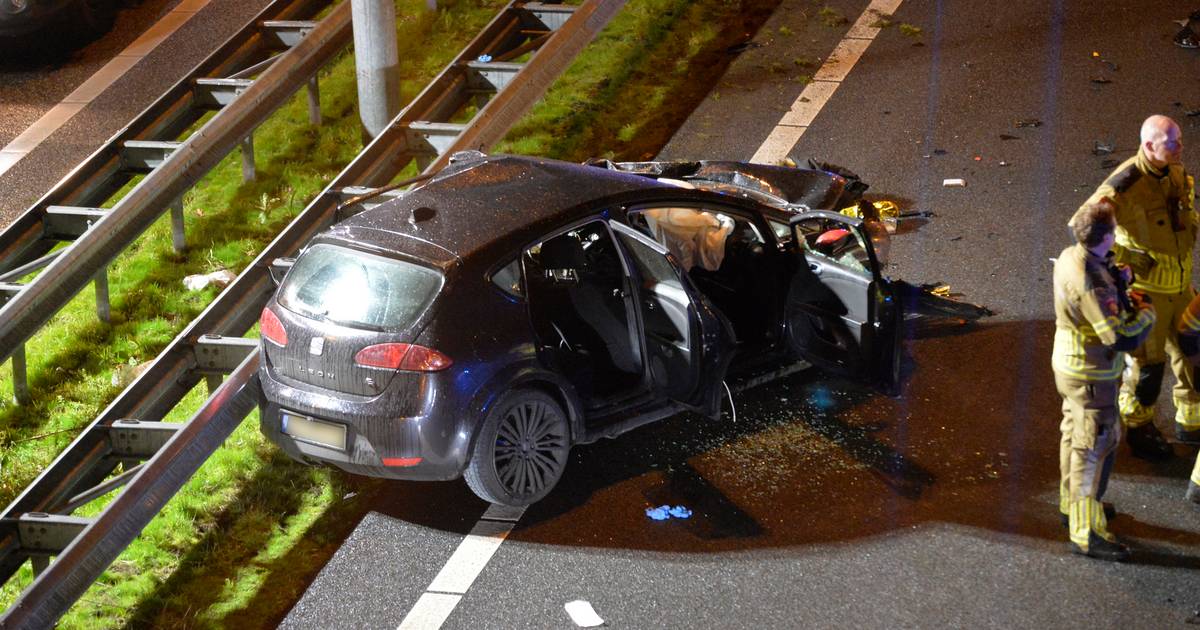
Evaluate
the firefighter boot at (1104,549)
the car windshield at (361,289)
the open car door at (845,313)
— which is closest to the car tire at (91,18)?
the car windshield at (361,289)

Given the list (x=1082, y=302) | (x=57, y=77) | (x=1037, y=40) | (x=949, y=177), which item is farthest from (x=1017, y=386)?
(x=57, y=77)

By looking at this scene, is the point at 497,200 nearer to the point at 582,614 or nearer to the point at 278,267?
the point at 278,267

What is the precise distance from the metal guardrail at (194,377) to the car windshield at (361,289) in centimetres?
75

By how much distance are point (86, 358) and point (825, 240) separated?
516cm

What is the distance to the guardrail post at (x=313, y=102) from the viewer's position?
40.1ft

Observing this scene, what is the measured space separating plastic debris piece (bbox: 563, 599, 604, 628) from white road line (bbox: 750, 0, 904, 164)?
5576 millimetres

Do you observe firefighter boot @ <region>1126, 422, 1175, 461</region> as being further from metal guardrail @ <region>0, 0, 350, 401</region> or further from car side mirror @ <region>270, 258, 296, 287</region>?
metal guardrail @ <region>0, 0, 350, 401</region>

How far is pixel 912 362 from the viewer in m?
8.55

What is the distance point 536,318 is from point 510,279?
0.72 metres

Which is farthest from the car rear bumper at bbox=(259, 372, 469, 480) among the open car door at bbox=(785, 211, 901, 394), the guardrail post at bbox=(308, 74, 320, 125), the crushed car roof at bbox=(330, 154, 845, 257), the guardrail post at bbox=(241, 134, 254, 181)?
the guardrail post at bbox=(308, 74, 320, 125)

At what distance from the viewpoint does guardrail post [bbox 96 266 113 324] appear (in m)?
9.68

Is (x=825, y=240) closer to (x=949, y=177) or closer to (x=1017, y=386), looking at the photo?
(x=1017, y=386)

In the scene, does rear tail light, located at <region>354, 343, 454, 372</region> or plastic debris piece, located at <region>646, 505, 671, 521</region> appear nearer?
rear tail light, located at <region>354, 343, 454, 372</region>

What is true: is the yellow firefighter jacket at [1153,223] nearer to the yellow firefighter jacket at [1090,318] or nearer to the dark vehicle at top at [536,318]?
the yellow firefighter jacket at [1090,318]
